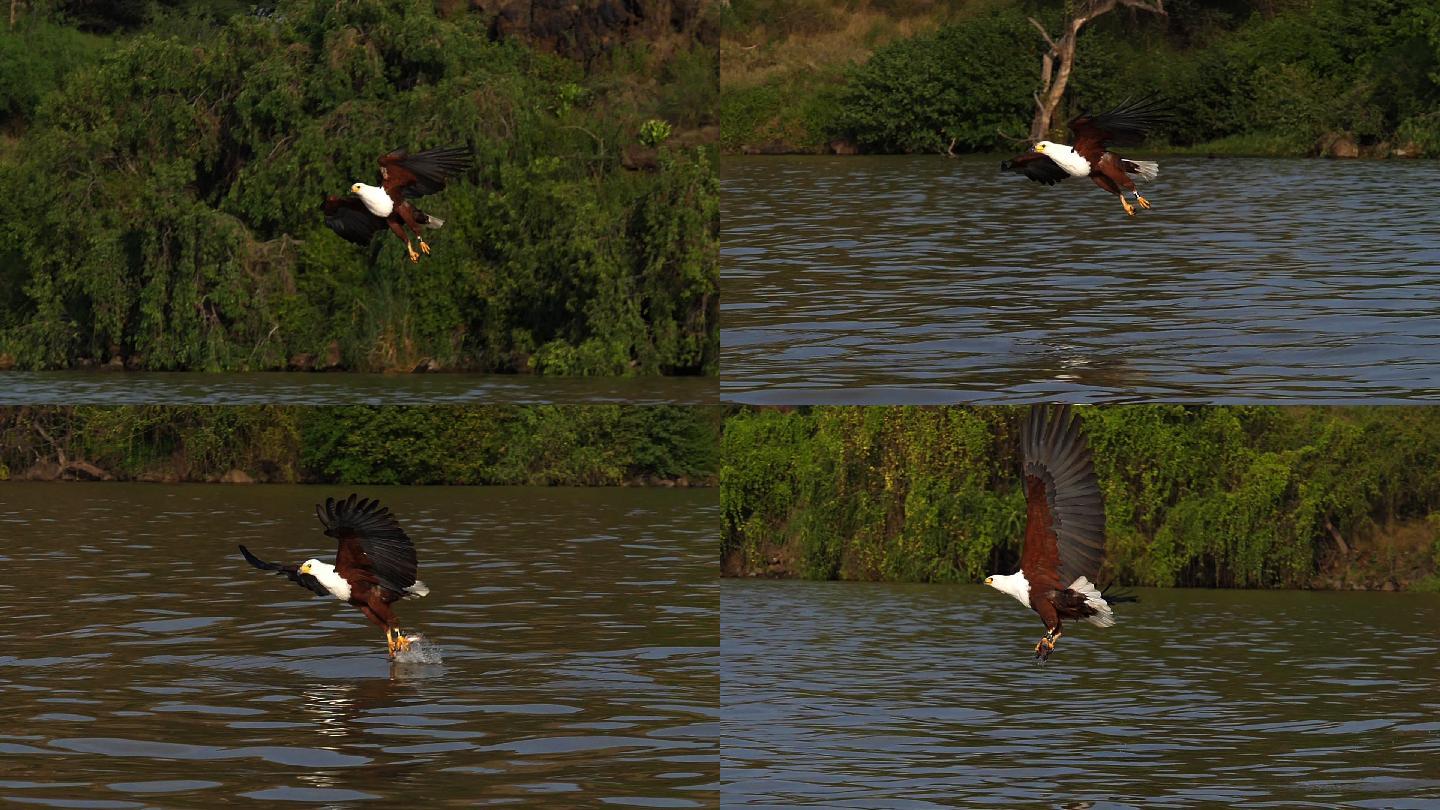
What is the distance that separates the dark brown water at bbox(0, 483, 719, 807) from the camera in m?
11.8

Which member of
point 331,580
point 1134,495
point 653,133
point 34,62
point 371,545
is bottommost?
point 1134,495

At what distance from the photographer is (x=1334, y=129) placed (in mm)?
45344

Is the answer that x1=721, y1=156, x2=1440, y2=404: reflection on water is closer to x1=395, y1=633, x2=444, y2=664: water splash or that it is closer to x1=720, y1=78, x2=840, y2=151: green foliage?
x1=395, y1=633, x2=444, y2=664: water splash

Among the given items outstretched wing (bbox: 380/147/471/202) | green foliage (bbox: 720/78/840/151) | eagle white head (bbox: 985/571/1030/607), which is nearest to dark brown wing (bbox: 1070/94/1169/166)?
eagle white head (bbox: 985/571/1030/607)

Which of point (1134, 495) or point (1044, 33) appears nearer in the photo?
point (1134, 495)

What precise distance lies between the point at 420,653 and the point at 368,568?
8.66 ft

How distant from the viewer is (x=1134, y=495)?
28500 mm

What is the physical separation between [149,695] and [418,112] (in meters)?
24.8

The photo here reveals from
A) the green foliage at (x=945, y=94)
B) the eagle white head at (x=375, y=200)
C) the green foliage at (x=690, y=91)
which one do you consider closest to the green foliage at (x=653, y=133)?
the green foliage at (x=690, y=91)

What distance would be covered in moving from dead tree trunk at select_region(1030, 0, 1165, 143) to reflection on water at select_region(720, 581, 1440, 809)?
23991mm

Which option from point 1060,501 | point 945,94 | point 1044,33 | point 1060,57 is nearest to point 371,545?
point 1060,501

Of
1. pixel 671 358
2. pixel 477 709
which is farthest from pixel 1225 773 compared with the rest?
pixel 671 358

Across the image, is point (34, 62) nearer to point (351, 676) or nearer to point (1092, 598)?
point (351, 676)

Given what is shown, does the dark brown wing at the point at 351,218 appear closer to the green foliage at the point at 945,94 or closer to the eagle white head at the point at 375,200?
the eagle white head at the point at 375,200
